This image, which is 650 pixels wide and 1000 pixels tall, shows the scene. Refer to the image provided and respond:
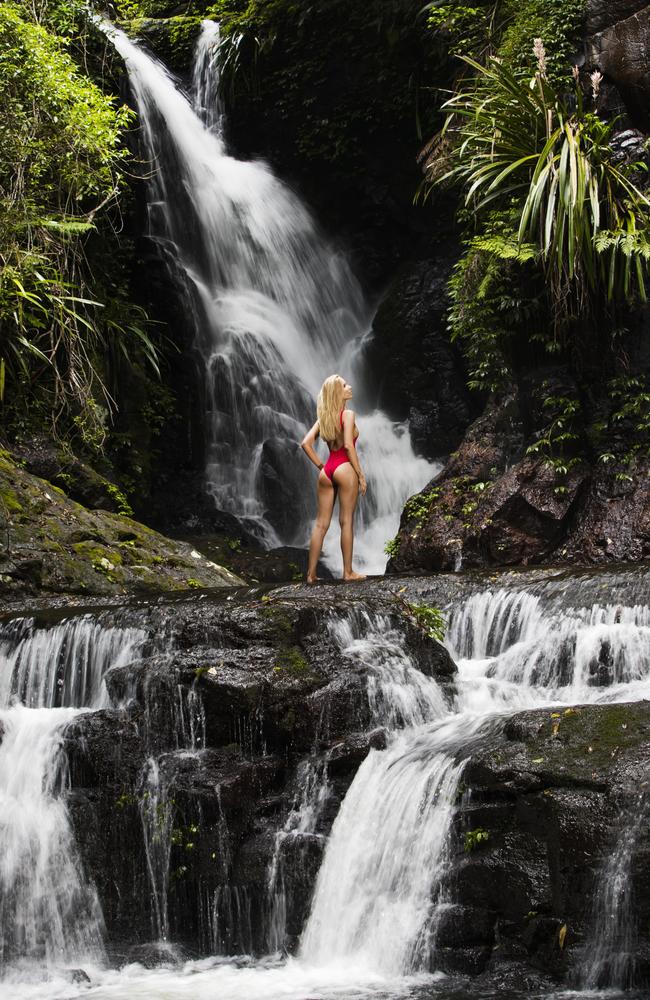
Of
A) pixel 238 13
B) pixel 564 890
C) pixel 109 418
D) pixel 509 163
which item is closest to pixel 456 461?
pixel 509 163

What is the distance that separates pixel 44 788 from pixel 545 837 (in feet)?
9.41

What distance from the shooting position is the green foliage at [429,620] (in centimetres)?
638

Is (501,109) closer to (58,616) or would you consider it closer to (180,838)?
(58,616)

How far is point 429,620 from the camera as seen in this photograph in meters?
6.61

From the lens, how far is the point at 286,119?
15.9 m

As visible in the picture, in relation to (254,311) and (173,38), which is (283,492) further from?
(173,38)

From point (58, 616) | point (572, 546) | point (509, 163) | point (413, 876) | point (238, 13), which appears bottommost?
point (413, 876)

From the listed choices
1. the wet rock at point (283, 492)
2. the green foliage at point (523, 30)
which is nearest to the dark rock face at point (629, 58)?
the green foliage at point (523, 30)

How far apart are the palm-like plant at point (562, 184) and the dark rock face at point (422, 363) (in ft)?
12.4

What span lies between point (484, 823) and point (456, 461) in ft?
22.2

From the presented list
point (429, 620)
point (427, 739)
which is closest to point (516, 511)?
point (429, 620)

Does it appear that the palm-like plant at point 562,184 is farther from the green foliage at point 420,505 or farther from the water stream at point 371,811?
the water stream at point 371,811

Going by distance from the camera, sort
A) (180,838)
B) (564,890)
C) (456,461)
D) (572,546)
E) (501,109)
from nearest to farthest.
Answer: (564,890) → (180,838) → (572,546) → (501,109) → (456,461)

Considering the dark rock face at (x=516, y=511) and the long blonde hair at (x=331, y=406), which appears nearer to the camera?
the long blonde hair at (x=331, y=406)
